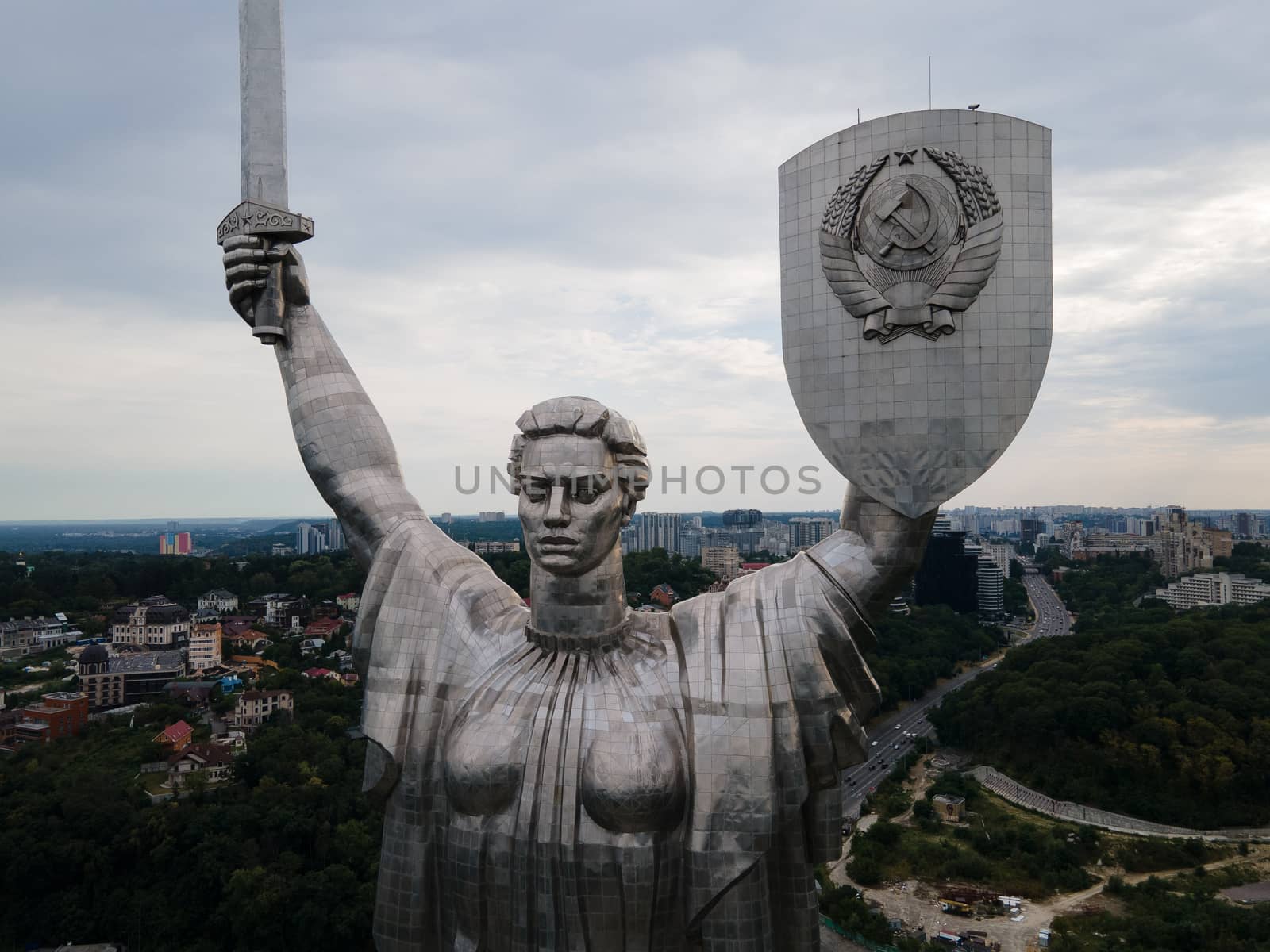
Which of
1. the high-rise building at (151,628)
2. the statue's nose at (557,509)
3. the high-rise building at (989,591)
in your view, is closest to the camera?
the statue's nose at (557,509)

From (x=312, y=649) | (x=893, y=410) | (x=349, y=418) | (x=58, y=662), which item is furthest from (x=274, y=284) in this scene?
(x=58, y=662)

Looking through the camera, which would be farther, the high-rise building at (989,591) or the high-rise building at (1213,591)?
the high-rise building at (989,591)

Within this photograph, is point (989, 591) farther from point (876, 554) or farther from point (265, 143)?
point (265, 143)

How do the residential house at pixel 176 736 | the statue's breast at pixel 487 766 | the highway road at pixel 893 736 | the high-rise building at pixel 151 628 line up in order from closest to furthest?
1. the statue's breast at pixel 487 766
2. the residential house at pixel 176 736
3. the highway road at pixel 893 736
4. the high-rise building at pixel 151 628

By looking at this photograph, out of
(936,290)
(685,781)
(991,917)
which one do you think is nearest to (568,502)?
(685,781)

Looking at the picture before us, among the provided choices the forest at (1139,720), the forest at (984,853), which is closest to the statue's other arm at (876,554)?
the forest at (984,853)

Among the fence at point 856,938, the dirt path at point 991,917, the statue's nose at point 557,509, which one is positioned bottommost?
the dirt path at point 991,917

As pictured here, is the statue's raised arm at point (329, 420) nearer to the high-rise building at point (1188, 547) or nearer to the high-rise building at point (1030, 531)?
the high-rise building at point (1188, 547)

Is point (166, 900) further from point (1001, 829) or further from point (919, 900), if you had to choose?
point (1001, 829)
